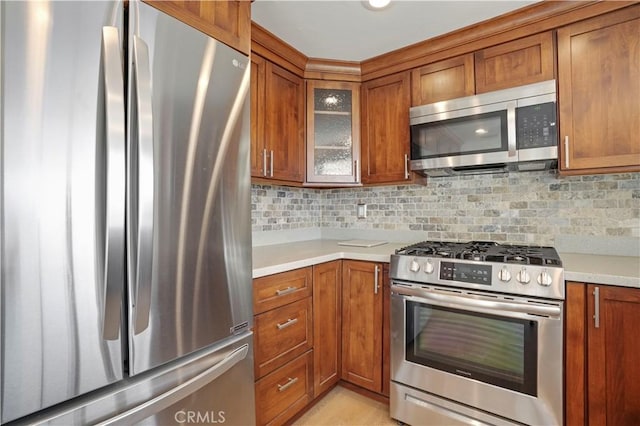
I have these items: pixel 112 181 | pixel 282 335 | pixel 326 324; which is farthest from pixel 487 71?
pixel 112 181

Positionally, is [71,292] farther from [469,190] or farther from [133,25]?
[469,190]

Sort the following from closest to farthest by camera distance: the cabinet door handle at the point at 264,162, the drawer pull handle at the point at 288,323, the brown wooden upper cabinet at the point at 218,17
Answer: the brown wooden upper cabinet at the point at 218,17, the drawer pull handle at the point at 288,323, the cabinet door handle at the point at 264,162

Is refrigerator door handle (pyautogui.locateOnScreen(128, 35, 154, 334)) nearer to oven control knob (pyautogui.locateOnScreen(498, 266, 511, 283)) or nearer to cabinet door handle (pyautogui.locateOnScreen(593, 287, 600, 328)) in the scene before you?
oven control knob (pyautogui.locateOnScreen(498, 266, 511, 283))

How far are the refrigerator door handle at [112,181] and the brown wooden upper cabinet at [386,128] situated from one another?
5.84ft

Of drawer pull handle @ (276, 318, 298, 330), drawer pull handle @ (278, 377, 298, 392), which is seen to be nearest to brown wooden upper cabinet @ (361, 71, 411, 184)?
drawer pull handle @ (276, 318, 298, 330)

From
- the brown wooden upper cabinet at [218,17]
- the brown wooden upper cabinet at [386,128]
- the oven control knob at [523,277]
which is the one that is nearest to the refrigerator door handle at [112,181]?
the brown wooden upper cabinet at [218,17]

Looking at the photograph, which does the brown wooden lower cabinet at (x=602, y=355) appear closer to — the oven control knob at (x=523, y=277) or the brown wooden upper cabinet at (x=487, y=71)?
the oven control knob at (x=523, y=277)

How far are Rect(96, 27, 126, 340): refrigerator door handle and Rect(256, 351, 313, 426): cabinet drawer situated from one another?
36.6 inches

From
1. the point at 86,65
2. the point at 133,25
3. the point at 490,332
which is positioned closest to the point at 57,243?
the point at 86,65

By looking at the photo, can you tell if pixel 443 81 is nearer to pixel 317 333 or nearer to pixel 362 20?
pixel 362 20

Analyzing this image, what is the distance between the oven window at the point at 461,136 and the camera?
191 centimetres

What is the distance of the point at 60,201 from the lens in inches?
31.9

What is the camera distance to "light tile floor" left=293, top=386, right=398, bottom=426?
1.90 metres

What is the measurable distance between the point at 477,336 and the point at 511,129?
3.88 ft
